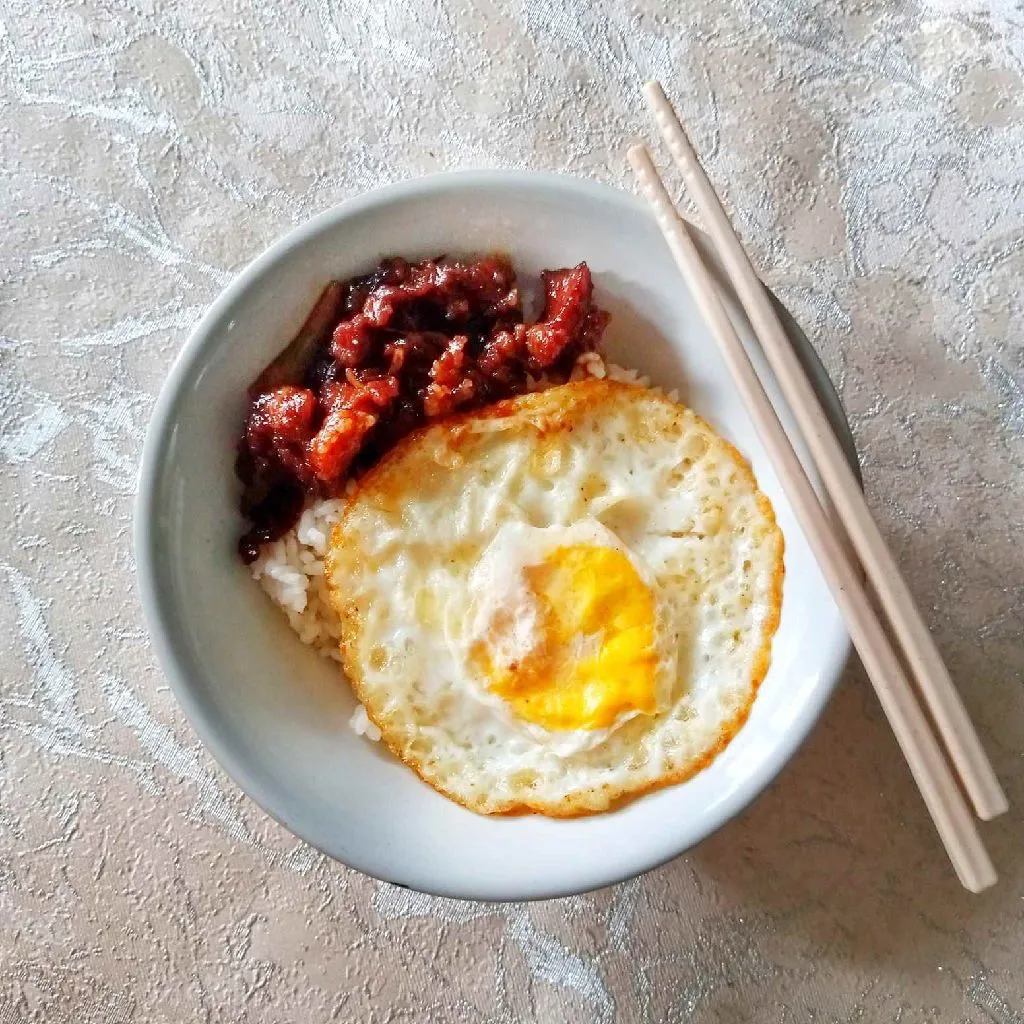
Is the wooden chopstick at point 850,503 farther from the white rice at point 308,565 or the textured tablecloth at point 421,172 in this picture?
the textured tablecloth at point 421,172

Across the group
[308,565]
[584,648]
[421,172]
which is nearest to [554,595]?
[584,648]

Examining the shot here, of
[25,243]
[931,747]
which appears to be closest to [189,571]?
[25,243]

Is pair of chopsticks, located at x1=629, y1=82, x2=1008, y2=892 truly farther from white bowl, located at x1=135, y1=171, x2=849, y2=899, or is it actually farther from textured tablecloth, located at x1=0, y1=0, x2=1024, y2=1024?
textured tablecloth, located at x1=0, y1=0, x2=1024, y2=1024

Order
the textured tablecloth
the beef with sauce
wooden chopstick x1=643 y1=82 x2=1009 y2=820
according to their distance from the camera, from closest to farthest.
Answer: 1. wooden chopstick x1=643 y1=82 x2=1009 y2=820
2. the beef with sauce
3. the textured tablecloth

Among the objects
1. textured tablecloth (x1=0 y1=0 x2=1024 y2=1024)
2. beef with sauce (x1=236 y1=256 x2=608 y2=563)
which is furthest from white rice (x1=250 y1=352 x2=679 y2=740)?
textured tablecloth (x1=0 y1=0 x2=1024 y2=1024)

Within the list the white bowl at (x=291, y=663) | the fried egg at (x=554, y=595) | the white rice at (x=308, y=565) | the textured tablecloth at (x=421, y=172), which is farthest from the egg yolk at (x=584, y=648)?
the textured tablecloth at (x=421, y=172)

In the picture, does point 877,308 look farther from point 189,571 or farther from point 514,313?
point 189,571
